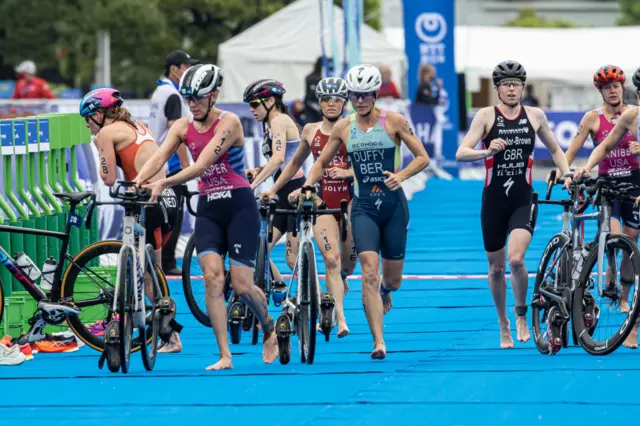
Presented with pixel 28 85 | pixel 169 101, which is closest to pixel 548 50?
pixel 28 85

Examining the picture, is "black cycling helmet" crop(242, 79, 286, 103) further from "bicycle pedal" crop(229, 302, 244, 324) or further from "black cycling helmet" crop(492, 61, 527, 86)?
"black cycling helmet" crop(492, 61, 527, 86)

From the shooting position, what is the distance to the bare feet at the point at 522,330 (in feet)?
37.8

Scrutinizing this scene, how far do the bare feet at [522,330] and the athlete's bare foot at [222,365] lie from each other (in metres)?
2.42

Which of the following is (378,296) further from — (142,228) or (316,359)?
(142,228)

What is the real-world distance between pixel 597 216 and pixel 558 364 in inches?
42.4

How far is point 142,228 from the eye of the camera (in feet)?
33.0

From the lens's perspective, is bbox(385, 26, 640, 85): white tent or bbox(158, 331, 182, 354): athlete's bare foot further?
bbox(385, 26, 640, 85): white tent

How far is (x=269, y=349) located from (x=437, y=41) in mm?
22996

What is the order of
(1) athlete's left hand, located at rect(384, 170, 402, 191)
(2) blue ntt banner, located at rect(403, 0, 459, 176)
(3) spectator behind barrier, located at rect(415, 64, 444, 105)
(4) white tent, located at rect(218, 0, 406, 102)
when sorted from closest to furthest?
(1) athlete's left hand, located at rect(384, 170, 402, 191)
(3) spectator behind barrier, located at rect(415, 64, 444, 105)
(2) blue ntt banner, located at rect(403, 0, 459, 176)
(4) white tent, located at rect(218, 0, 406, 102)

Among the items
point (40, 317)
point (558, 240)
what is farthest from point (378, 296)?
point (40, 317)

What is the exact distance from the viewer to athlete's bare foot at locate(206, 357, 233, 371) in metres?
10.0

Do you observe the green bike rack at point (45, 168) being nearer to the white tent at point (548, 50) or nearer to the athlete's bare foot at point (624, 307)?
the athlete's bare foot at point (624, 307)

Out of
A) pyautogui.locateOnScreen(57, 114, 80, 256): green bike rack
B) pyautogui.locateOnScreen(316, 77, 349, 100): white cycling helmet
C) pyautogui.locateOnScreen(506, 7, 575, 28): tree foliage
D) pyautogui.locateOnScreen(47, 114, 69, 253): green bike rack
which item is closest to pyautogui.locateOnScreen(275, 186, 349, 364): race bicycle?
pyautogui.locateOnScreen(316, 77, 349, 100): white cycling helmet

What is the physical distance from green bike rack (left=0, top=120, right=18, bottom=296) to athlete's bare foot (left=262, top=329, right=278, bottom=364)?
1.97 metres
